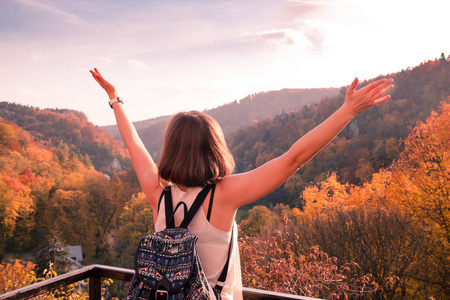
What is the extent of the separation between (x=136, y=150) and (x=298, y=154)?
0.99 metres

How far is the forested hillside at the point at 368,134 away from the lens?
174ft

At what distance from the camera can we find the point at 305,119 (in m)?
77.0

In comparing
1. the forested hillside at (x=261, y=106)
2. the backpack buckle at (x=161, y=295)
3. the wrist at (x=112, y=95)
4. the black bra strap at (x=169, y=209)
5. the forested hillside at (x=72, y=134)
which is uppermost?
the forested hillside at (x=261, y=106)

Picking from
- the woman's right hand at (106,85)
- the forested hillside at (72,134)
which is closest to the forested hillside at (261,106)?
the forested hillside at (72,134)

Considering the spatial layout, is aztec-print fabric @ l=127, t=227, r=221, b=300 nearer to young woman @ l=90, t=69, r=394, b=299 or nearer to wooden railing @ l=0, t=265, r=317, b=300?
young woman @ l=90, t=69, r=394, b=299

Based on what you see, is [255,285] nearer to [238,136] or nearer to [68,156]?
[68,156]

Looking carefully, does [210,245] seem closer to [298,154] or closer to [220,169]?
[220,169]

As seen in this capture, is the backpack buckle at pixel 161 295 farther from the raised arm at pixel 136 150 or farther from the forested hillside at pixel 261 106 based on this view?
the forested hillside at pixel 261 106

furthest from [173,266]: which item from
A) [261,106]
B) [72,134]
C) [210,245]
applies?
[261,106]

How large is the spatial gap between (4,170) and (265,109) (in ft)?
317

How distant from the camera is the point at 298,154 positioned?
124cm

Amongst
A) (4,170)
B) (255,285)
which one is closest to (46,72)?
(4,170)

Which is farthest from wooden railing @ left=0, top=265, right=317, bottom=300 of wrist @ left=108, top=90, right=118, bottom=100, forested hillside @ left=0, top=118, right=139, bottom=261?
forested hillside @ left=0, top=118, right=139, bottom=261

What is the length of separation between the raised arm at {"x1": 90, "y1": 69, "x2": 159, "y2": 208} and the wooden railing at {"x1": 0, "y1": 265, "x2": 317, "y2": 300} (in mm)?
725
